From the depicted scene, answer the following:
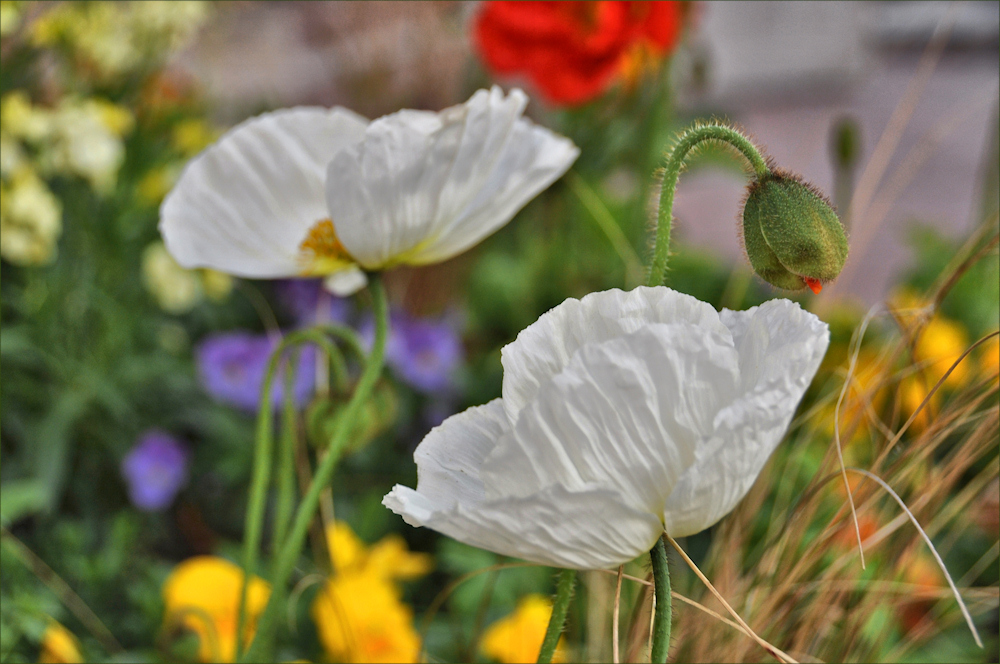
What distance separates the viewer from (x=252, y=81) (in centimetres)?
245

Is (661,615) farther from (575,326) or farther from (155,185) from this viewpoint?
(155,185)

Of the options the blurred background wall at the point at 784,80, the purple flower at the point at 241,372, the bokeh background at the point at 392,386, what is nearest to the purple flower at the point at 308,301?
the bokeh background at the point at 392,386

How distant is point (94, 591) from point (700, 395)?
0.67 meters

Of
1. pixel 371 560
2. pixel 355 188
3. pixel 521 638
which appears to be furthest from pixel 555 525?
pixel 371 560

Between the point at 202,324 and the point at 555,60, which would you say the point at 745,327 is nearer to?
the point at 555,60

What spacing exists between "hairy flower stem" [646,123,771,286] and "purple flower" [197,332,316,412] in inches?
27.8

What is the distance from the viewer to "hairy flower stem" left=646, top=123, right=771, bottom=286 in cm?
26

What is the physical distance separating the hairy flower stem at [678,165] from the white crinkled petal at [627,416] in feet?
0.16

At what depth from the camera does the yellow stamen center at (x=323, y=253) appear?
38cm

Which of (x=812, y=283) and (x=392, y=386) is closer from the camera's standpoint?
(x=812, y=283)

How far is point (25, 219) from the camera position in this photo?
0.81 meters

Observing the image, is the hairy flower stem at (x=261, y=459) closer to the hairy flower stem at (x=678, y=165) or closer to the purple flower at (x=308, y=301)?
the hairy flower stem at (x=678, y=165)

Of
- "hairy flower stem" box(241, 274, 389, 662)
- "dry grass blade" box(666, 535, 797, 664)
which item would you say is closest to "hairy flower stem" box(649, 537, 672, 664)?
"dry grass blade" box(666, 535, 797, 664)

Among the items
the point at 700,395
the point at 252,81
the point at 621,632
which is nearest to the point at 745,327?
the point at 700,395
